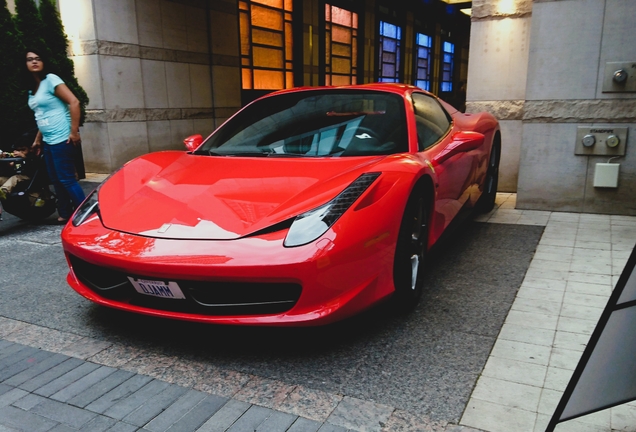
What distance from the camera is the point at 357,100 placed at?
373 centimetres

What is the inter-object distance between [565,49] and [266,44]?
9.55 metres

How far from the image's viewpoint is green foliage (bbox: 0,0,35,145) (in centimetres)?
702

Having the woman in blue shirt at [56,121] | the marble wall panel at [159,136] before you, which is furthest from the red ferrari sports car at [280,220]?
the marble wall panel at [159,136]

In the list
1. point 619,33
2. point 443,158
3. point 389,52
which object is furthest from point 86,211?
point 389,52

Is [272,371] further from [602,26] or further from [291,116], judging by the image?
[602,26]

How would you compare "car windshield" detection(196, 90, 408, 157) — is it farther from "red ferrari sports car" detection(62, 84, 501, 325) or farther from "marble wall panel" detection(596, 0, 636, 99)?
"marble wall panel" detection(596, 0, 636, 99)

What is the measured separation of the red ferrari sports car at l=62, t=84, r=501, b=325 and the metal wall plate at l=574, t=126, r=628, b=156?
2.48 m

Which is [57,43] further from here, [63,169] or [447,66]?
[447,66]

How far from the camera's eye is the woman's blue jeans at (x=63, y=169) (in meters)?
5.09

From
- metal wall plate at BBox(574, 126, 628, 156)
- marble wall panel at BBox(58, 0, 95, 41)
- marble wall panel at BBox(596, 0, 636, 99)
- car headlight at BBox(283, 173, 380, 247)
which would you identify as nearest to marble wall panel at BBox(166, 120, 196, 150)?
marble wall panel at BBox(58, 0, 95, 41)

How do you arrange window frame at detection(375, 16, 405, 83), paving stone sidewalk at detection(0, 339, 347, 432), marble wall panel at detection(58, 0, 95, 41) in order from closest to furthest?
paving stone sidewalk at detection(0, 339, 347, 432), marble wall panel at detection(58, 0, 95, 41), window frame at detection(375, 16, 405, 83)

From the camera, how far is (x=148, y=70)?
9477 millimetres

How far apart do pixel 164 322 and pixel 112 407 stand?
83 cm

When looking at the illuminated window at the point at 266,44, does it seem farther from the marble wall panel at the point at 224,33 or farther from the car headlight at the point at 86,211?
the car headlight at the point at 86,211
